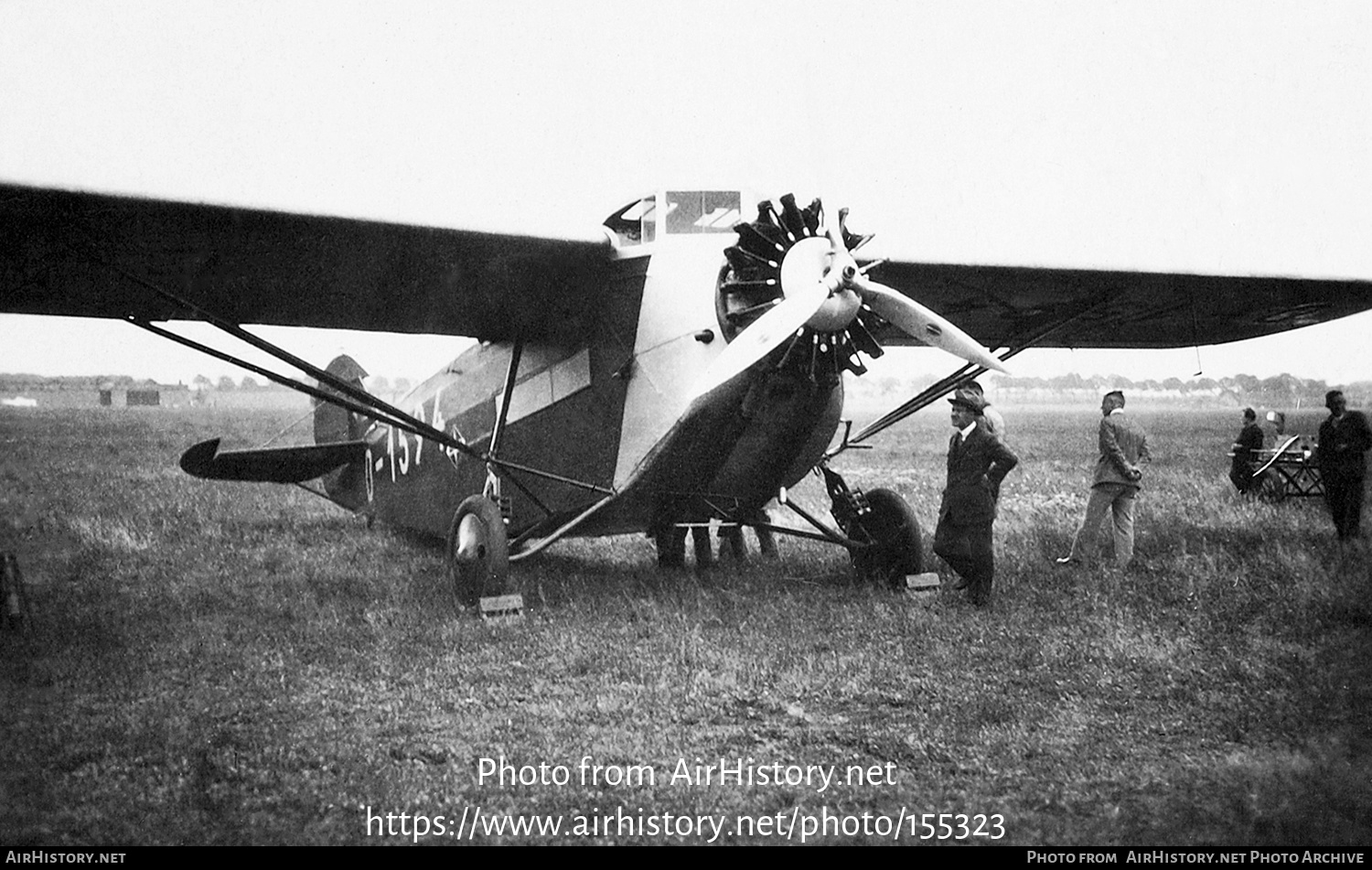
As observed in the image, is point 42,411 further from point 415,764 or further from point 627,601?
point 627,601

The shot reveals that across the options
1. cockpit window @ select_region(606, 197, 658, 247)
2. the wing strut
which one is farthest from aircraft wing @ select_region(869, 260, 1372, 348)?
cockpit window @ select_region(606, 197, 658, 247)

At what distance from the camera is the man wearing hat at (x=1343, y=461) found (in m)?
6.70

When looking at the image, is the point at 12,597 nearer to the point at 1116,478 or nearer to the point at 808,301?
the point at 808,301

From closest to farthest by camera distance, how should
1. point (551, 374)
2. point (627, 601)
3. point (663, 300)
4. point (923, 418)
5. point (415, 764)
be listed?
point (415, 764) < point (663, 300) < point (627, 601) < point (551, 374) < point (923, 418)

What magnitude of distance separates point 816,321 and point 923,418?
39.5m

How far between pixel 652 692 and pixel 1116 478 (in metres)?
5.37

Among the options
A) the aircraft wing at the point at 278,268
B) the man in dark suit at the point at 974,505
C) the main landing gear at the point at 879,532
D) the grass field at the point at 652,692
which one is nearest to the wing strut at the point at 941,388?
the man in dark suit at the point at 974,505

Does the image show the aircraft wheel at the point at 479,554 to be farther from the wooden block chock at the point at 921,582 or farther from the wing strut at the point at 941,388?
the wooden block chock at the point at 921,582

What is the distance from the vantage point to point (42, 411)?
5000mm

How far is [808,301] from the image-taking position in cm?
515

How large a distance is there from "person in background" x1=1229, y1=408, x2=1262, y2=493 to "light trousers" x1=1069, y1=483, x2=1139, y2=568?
276 cm

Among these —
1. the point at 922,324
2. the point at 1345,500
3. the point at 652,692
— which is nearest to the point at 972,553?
the point at 922,324

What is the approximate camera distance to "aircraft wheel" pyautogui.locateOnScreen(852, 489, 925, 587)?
23.6 feet

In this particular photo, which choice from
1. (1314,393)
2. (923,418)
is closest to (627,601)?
(1314,393)
